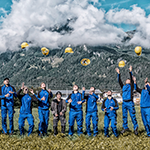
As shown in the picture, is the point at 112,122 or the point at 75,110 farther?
the point at 75,110

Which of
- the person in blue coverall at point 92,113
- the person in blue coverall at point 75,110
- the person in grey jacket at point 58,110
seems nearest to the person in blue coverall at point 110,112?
the person in blue coverall at point 92,113

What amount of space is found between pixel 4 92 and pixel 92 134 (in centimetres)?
426

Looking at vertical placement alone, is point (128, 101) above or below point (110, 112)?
above

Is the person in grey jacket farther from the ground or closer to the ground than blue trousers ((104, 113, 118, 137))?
farther from the ground

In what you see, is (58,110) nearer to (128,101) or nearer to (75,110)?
(75,110)

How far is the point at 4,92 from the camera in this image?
8.98 metres

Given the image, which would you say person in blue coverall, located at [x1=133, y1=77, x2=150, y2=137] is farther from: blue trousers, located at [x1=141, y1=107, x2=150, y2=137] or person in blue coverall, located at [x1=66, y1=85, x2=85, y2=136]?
person in blue coverall, located at [x1=66, y1=85, x2=85, y2=136]

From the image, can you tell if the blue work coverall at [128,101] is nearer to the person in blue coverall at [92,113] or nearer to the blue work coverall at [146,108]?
the blue work coverall at [146,108]

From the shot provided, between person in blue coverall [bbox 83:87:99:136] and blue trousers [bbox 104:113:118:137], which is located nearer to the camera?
blue trousers [bbox 104:113:118:137]

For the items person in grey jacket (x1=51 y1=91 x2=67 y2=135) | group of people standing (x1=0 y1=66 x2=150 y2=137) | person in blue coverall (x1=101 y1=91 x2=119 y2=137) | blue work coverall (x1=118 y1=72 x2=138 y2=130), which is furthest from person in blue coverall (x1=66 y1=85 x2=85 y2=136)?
blue work coverall (x1=118 y1=72 x2=138 y2=130)

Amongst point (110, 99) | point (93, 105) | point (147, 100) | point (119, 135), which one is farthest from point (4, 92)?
point (147, 100)

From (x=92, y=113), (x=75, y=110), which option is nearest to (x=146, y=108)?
(x=92, y=113)

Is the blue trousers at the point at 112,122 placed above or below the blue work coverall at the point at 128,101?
below

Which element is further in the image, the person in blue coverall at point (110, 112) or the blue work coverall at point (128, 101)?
the blue work coverall at point (128, 101)
